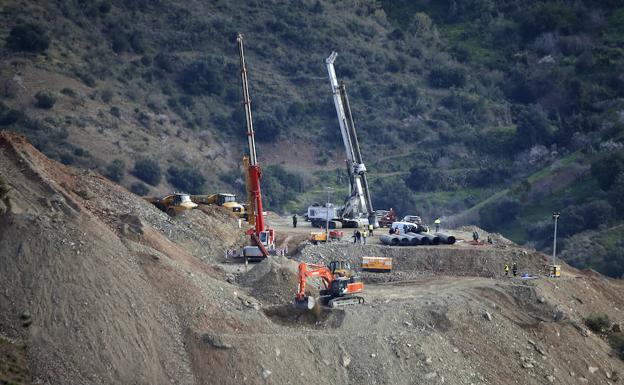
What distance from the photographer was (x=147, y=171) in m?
98.6

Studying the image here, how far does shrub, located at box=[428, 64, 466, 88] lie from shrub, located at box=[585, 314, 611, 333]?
243 ft

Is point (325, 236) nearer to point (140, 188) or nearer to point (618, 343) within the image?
point (618, 343)

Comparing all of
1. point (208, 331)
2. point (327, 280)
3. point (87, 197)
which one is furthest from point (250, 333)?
point (87, 197)

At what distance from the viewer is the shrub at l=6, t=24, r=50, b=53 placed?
105 m

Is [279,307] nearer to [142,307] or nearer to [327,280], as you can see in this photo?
[327,280]

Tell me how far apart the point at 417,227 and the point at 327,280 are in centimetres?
1794

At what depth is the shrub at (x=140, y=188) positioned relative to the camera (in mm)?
95562

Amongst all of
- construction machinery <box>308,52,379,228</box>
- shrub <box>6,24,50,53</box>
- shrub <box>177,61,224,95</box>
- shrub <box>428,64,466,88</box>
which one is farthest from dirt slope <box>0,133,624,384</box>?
shrub <box>428,64,466,88</box>

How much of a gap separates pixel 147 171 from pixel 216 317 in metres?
54.6

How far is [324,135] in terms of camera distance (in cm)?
11612

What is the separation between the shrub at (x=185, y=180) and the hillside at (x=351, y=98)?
12cm

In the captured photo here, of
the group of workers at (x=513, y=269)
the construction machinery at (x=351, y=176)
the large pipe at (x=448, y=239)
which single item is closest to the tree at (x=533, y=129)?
the construction machinery at (x=351, y=176)

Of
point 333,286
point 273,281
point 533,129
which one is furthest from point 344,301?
point 533,129

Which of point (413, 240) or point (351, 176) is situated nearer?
point (413, 240)
